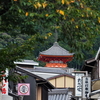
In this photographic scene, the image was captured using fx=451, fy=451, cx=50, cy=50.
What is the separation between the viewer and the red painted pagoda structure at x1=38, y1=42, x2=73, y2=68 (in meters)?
70.1

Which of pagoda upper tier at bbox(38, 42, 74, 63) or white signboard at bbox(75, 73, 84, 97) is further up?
pagoda upper tier at bbox(38, 42, 74, 63)

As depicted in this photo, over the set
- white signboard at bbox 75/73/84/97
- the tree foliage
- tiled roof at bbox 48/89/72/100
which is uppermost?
the tree foliage

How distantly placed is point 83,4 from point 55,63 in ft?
198

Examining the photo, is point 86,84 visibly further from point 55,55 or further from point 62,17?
point 55,55

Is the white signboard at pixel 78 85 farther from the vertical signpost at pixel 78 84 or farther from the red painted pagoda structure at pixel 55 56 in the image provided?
the red painted pagoda structure at pixel 55 56

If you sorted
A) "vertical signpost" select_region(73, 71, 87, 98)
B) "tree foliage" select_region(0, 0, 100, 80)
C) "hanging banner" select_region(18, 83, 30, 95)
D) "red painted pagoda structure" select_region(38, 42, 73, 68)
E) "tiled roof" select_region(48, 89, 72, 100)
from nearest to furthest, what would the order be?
"tree foliage" select_region(0, 0, 100, 80), "hanging banner" select_region(18, 83, 30, 95), "vertical signpost" select_region(73, 71, 87, 98), "tiled roof" select_region(48, 89, 72, 100), "red painted pagoda structure" select_region(38, 42, 73, 68)

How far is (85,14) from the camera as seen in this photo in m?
11.7

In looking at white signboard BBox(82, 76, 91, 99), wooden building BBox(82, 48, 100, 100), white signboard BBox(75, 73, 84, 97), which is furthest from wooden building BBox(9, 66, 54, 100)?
white signboard BBox(82, 76, 91, 99)

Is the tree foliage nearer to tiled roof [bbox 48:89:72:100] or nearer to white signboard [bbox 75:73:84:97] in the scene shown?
white signboard [bbox 75:73:84:97]

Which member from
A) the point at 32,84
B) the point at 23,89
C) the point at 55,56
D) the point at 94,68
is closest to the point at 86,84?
the point at 23,89

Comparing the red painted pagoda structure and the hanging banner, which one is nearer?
the hanging banner

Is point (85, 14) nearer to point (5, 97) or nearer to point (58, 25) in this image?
point (58, 25)

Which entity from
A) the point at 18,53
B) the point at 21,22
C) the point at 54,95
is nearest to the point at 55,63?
the point at 54,95

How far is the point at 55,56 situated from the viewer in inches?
2793
